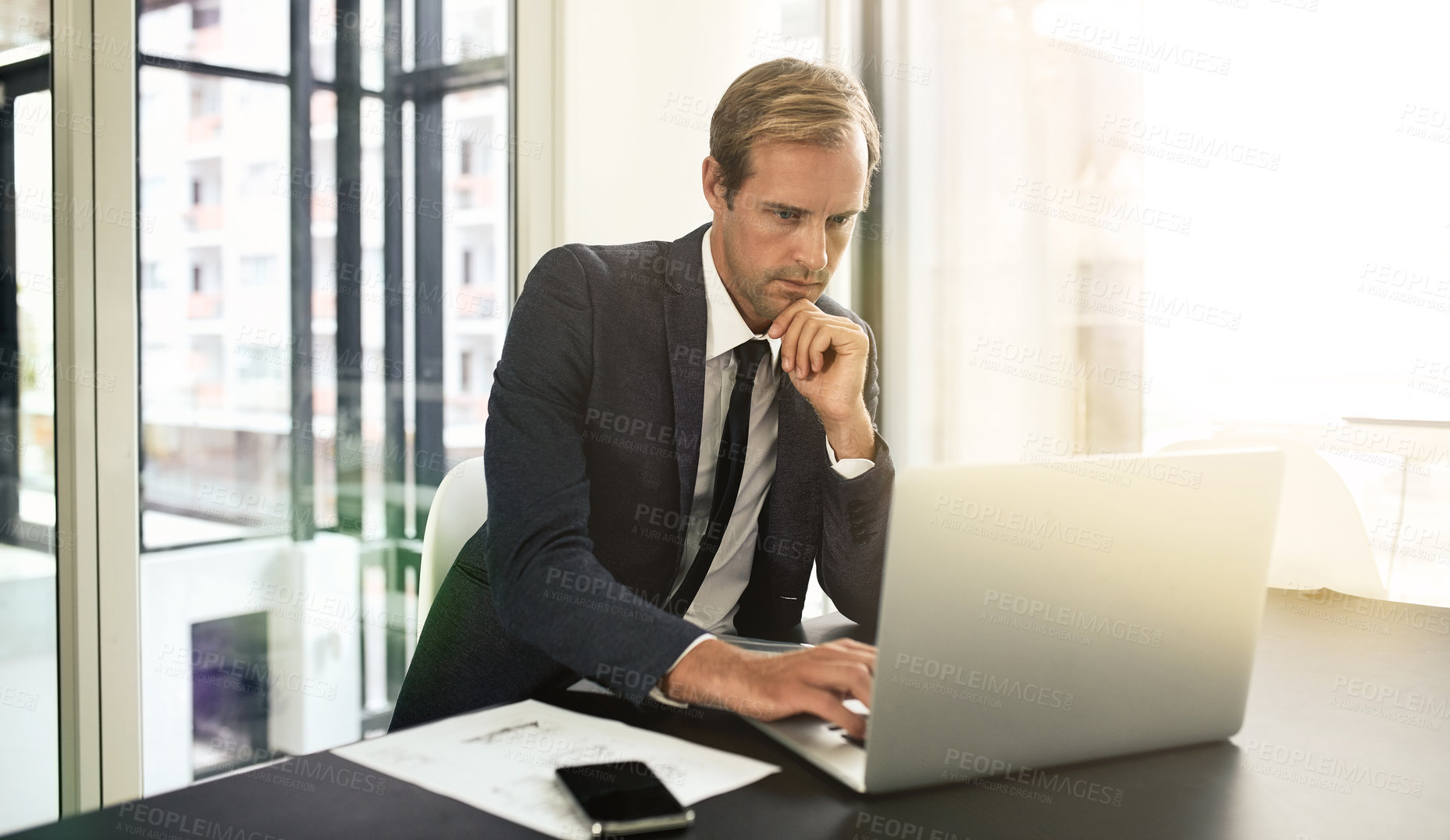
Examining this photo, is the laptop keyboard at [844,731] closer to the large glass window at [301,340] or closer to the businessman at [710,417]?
the businessman at [710,417]

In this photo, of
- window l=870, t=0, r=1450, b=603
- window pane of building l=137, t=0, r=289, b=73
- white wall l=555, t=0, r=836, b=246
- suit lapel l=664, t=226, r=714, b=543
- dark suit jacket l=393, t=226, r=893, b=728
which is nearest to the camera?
dark suit jacket l=393, t=226, r=893, b=728

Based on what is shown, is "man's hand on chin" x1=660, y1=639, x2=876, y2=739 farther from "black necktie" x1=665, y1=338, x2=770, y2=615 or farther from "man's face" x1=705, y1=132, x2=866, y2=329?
"man's face" x1=705, y1=132, x2=866, y2=329

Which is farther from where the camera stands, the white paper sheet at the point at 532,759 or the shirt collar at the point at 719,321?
the shirt collar at the point at 719,321

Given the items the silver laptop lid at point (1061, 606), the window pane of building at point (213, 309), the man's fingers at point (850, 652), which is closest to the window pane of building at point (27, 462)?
the window pane of building at point (213, 309)

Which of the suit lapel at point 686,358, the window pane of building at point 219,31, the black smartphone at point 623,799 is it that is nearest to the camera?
the black smartphone at point 623,799

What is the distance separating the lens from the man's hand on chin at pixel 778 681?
859 millimetres

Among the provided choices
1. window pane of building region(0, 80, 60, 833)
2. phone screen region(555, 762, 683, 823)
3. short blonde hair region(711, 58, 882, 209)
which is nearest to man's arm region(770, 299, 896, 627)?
short blonde hair region(711, 58, 882, 209)

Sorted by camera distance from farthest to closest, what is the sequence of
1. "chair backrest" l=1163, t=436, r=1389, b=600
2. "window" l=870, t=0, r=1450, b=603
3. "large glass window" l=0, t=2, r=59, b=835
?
"window" l=870, t=0, r=1450, b=603 < "large glass window" l=0, t=2, r=59, b=835 < "chair backrest" l=1163, t=436, r=1389, b=600

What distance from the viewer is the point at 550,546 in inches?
43.5

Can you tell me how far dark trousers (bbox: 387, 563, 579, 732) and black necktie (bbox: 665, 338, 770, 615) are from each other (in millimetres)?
227

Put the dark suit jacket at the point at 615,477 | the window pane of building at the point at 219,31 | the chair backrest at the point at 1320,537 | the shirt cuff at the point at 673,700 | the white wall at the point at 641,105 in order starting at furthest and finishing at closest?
the white wall at the point at 641,105
the window pane of building at the point at 219,31
the chair backrest at the point at 1320,537
the dark suit jacket at the point at 615,477
the shirt cuff at the point at 673,700

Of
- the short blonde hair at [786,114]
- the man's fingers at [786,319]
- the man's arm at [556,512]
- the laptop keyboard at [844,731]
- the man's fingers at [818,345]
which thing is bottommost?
the laptop keyboard at [844,731]

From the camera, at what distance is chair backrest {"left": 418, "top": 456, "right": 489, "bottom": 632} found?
1.45 meters

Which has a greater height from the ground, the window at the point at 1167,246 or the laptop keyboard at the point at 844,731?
the window at the point at 1167,246
